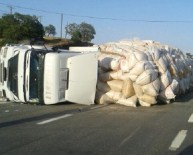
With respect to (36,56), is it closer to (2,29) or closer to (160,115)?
(160,115)

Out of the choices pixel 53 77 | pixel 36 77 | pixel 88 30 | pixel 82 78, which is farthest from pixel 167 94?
pixel 88 30

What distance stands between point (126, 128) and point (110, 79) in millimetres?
5670

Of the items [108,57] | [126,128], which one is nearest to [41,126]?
[126,128]

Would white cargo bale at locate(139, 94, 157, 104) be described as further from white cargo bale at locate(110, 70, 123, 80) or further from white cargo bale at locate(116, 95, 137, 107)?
white cargo bale at locate(110, 70, 123, 80)

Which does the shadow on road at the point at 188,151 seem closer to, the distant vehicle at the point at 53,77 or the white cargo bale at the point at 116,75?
the distant vehicle at the point at 53,77

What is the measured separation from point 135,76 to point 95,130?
551 centimetres

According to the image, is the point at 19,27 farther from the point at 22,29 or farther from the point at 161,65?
the point at 161,65

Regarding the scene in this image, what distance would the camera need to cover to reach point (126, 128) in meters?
10.2

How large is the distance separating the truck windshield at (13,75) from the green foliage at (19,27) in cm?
5935

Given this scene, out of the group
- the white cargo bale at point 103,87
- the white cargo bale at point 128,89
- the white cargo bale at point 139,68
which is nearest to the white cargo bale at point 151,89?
the white cargo bale at point 128,89

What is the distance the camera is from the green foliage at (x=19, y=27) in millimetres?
79238

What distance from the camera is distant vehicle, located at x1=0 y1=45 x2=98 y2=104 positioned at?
47.1 ft

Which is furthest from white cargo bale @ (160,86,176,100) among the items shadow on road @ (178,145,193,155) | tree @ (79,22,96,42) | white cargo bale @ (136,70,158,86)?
tree @ (79,22,96,42)

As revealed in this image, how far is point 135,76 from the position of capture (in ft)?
49.4
